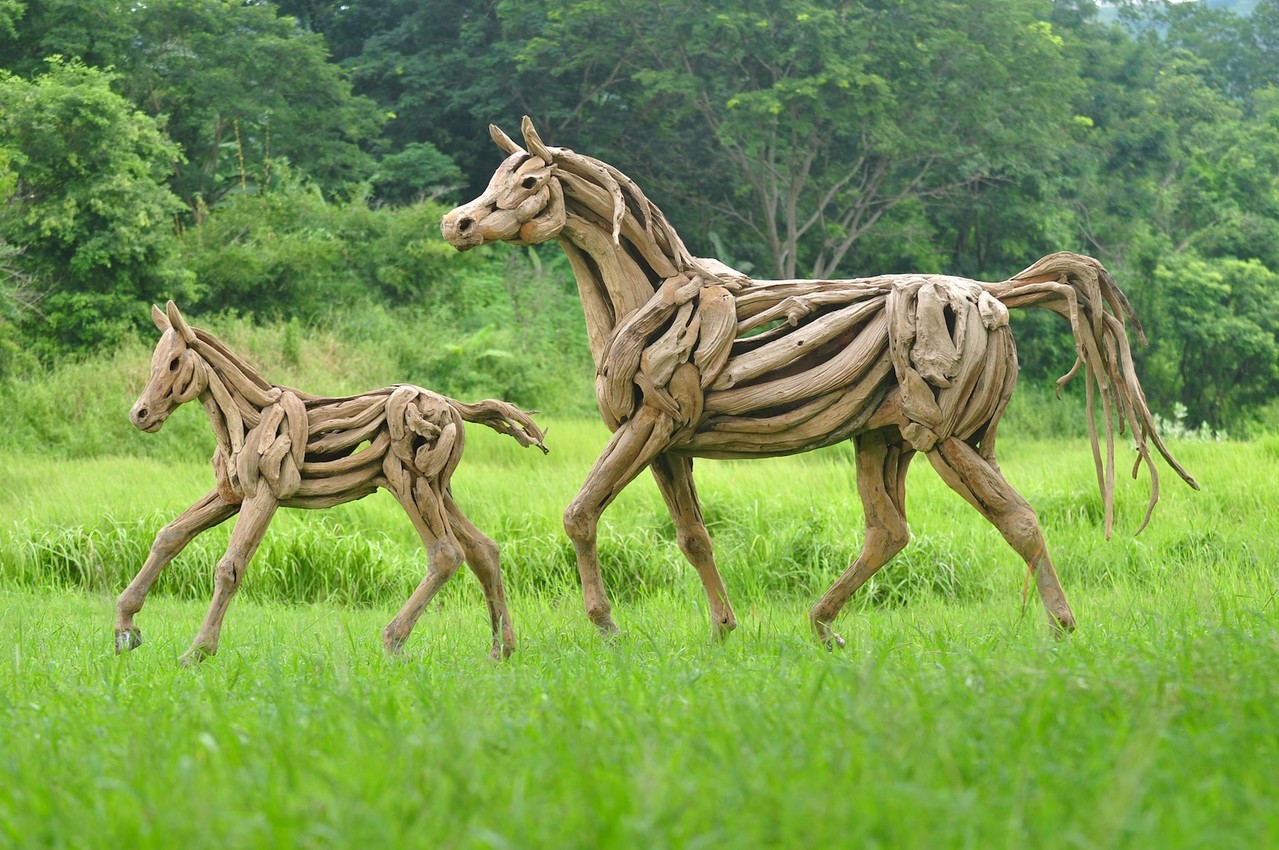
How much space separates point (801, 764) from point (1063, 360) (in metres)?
23.9

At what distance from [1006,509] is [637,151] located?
23.4 meters

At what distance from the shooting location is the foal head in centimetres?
606

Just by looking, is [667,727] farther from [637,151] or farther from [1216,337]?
[637,151]

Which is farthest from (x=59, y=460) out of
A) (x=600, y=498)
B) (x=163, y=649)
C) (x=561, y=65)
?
(x=561, y=65)

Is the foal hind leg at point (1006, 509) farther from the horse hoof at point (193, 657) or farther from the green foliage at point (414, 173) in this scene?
the green foliage at point (414, 173)

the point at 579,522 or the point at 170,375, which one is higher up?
the point at 170,375

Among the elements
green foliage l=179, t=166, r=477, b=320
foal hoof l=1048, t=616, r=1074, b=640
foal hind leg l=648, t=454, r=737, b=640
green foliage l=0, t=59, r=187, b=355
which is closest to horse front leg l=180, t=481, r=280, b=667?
foal hind leg l=648, t=454, r=737, b=640

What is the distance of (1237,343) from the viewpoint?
2300 centimetres

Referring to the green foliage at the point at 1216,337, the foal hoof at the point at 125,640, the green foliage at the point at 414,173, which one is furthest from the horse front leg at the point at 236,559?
the green foliage at the point at 414,173

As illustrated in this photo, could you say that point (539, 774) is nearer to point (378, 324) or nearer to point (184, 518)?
point (184, 518)

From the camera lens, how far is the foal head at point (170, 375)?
606 cm

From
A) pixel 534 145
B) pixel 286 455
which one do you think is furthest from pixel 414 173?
pixel 534 145

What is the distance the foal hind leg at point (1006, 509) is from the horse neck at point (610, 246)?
5.03 feet

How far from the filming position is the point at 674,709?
393cm
